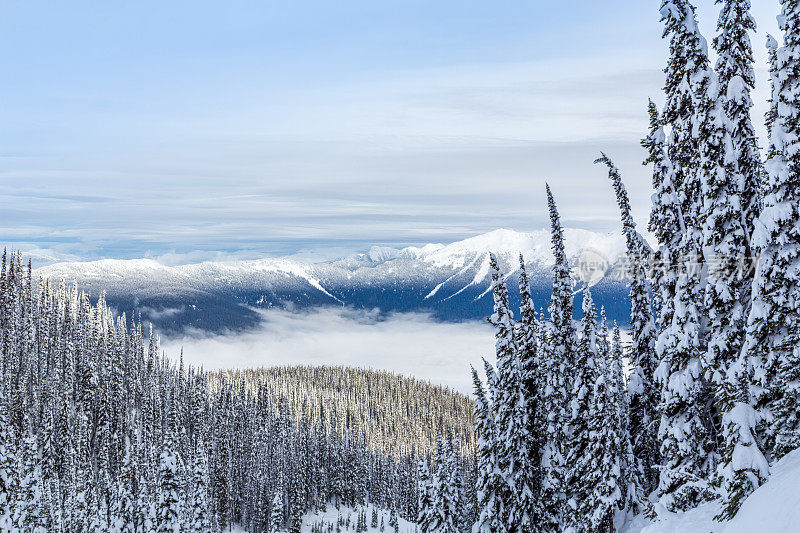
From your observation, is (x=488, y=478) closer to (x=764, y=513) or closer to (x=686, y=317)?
(x=686, y=317)

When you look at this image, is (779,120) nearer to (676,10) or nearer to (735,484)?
(676,10)

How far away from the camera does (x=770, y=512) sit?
32.3 ft

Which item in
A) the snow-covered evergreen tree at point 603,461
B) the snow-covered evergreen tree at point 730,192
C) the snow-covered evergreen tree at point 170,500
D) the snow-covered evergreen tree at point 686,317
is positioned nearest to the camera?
the snow-covered evergreen tree at point 730,192

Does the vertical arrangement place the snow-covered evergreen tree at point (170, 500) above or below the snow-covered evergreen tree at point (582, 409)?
below

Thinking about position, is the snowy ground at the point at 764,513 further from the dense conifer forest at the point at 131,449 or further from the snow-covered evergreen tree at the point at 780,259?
the dense conifer forest at the point at 131,449

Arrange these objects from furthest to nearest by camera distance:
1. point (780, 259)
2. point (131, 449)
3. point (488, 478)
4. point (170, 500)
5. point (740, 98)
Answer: point (131, 449) < point (170, 500) < point (488, 478) < point (740, 98) < point (780, 259)

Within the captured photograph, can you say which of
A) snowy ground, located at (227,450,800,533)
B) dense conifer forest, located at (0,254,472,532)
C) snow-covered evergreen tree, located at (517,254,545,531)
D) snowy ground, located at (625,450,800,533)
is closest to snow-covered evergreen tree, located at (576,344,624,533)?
snow-covered evergreen tree, located at (517,254,545,531)

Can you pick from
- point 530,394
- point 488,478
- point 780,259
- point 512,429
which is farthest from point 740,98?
point 488,478

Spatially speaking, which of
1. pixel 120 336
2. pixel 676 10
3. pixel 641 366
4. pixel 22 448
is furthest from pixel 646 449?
pixel 120 336

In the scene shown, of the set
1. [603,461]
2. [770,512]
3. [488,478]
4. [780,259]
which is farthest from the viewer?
[488,478]

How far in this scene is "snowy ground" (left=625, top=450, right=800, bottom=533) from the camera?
30.6 feet

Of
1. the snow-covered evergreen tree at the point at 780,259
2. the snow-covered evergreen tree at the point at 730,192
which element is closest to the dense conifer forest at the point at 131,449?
the snow-covered evergreen tree at the point at 730,192

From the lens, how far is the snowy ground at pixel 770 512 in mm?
9336

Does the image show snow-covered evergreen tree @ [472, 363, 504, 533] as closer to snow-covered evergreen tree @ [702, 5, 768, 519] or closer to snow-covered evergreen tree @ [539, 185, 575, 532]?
snow-covered evergreen tree @ [539, 185, 575, 532]
